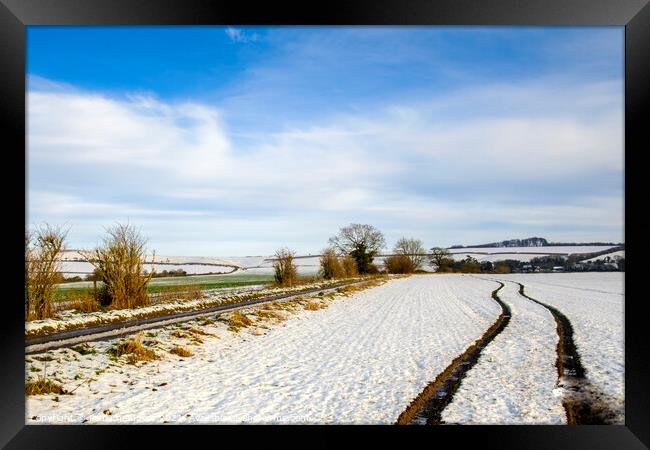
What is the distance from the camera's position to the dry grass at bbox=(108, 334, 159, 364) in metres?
5.93

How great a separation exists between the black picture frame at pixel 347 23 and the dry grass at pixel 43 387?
4.40 feet

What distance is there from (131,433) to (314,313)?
932 centimetres

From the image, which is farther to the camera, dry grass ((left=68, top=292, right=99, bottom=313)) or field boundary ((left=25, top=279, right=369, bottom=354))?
dry grass ((left=68, top=292, right=99, bottom=313))

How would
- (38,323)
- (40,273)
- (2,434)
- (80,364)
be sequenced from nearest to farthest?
(2,434), (80,364), (38,323), (40,273)

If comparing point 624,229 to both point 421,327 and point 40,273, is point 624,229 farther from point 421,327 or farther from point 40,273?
point 40,273

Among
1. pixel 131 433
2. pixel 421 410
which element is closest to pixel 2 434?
pixel 131 433

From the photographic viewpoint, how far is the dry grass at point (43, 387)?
4.39 metres

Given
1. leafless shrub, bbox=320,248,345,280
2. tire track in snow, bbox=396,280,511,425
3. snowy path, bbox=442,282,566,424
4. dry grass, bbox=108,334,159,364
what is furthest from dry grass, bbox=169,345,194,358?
leafless shrub, bbox=320,248,345,280

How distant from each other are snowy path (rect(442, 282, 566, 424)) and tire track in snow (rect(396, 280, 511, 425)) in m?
0.08

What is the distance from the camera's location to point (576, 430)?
318 cm

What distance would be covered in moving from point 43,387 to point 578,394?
5.34 m

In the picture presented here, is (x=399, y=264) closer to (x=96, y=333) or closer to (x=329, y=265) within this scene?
(x=329, y=265)

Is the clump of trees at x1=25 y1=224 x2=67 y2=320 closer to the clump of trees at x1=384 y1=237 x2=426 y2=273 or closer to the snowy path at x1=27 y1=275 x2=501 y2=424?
the snowy path at x1=27 y1=275 x2=501 y2=424

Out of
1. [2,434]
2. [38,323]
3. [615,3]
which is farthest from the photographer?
[38,323]
